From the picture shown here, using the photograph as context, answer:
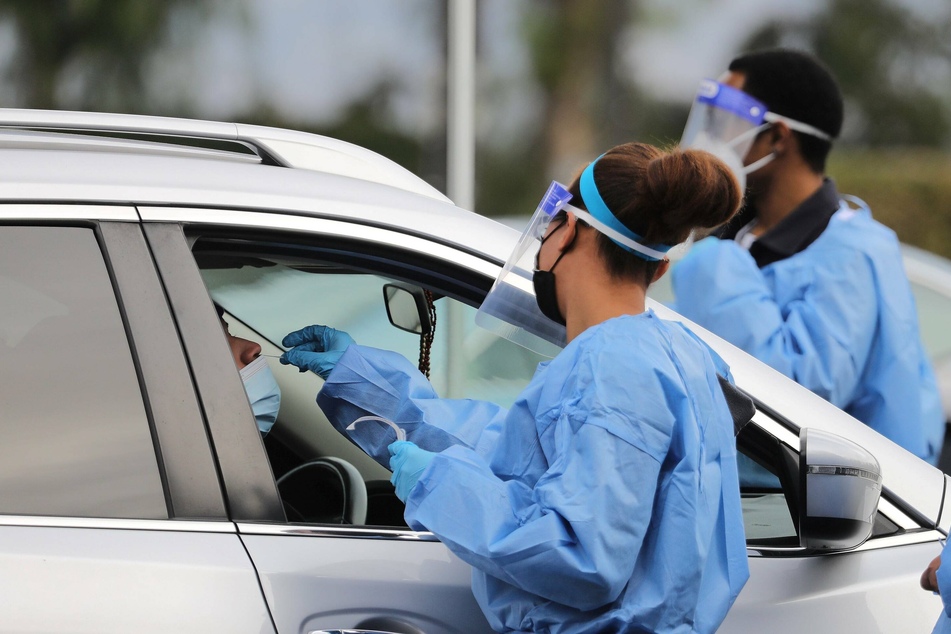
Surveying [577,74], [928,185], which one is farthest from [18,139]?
[928,185]

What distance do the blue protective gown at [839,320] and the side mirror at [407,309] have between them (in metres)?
0.81

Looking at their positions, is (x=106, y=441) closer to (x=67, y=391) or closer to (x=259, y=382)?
(x=67, y=391)

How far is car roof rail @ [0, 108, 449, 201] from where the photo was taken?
2066mm

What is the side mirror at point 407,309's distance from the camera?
7.39 feet

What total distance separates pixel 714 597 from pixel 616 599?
166mm

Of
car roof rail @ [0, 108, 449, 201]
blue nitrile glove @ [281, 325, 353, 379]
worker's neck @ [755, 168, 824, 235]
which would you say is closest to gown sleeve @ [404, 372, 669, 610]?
blue nitrile glove @ [281, 325, 353, 379]

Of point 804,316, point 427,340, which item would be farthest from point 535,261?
point 804,316

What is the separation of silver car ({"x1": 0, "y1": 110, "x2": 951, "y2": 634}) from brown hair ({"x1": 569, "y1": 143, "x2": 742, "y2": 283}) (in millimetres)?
239

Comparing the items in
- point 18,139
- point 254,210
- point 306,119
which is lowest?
point 254,210

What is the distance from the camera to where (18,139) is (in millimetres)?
1809

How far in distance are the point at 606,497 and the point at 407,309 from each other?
3.17 ft

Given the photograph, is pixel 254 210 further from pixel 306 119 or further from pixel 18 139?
pixel 306 119

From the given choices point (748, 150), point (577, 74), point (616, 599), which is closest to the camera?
point (616, 599)

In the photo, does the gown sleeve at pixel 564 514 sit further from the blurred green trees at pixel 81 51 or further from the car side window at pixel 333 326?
the blurred green trees at pixel 81 51
